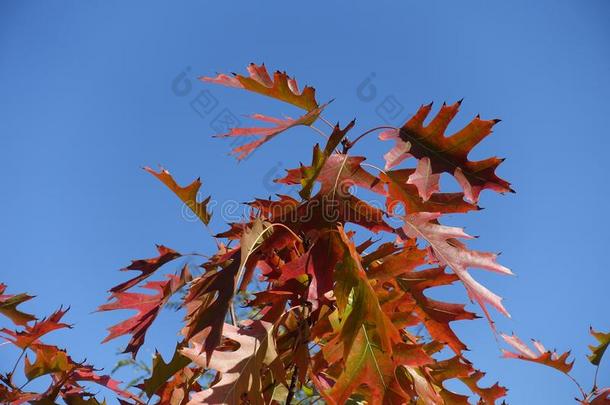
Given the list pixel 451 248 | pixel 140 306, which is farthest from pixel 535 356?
pixel 140 306

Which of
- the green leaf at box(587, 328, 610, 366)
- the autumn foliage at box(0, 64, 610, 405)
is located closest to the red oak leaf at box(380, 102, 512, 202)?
the autumn foliage at box(0, 64, 610, 405)

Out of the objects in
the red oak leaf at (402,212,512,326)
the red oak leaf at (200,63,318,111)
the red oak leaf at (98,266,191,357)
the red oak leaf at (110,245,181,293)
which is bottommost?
the red oak leaf at (402,212,512,326)

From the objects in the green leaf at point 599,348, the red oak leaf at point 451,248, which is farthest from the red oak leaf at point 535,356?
the red oak leaf at point 451,248

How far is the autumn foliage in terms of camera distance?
1.22 metres

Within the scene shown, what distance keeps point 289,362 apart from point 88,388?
937 millimetres

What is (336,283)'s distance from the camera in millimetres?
1216

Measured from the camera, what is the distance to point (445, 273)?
4.58 feet

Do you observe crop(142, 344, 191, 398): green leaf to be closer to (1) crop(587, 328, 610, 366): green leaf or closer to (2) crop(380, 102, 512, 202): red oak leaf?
(2) crop(380, 102, 512, 202): red oak leaf

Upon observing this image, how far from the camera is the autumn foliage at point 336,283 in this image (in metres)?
1.22

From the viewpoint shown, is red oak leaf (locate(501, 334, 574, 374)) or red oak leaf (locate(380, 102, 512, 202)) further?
red oak leaf (locate(501, 334, 574, 374))

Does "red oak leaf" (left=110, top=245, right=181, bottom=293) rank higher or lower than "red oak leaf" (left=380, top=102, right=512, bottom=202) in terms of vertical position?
higher

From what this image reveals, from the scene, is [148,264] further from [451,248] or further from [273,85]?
[451,248]

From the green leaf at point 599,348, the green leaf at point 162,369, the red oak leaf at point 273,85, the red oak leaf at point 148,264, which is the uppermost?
the red oak leaf at point 273,85

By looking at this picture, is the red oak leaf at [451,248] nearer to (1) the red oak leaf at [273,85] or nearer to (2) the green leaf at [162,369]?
(1) the red oak leaf at [273,85]
